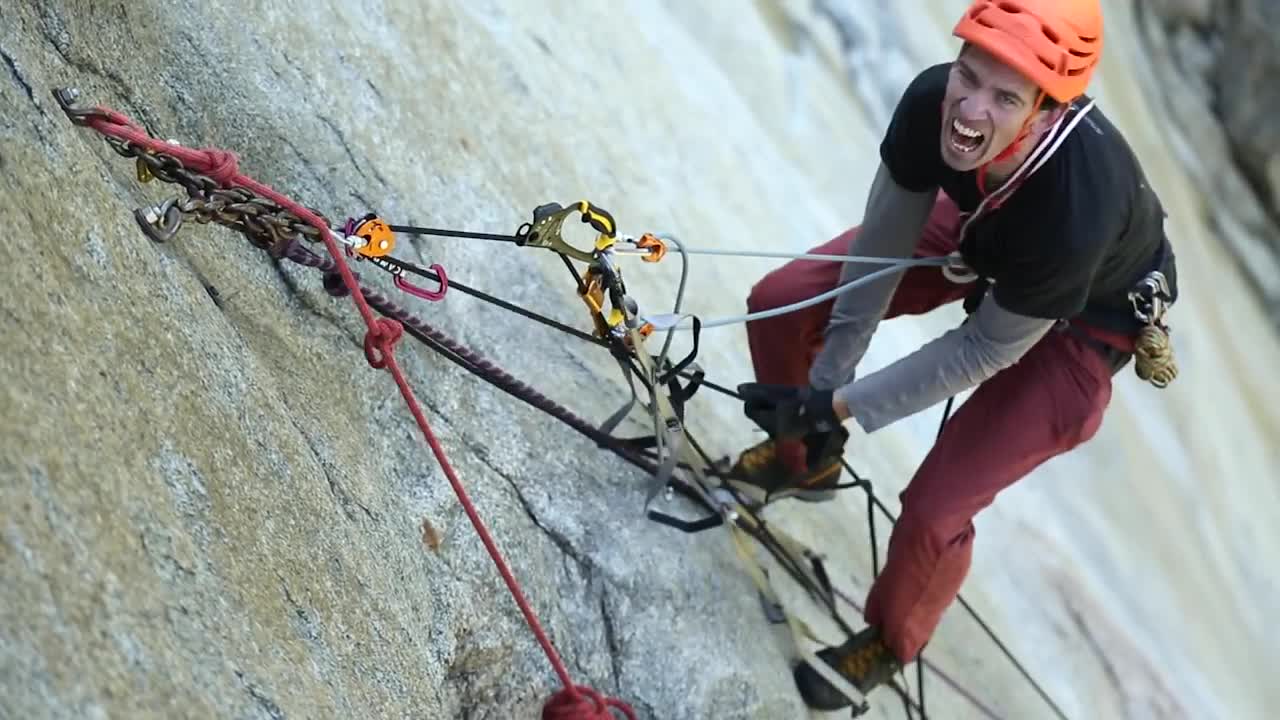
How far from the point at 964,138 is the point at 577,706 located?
1.18 meters

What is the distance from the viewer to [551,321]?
2479 millimetres

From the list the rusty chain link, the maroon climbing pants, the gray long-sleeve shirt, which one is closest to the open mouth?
the gray long-sleeve shirt

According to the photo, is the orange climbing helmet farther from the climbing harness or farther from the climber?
the climbing harness

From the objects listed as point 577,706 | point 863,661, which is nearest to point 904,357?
point 863,661

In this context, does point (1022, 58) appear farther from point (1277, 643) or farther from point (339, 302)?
point (1277, 643)

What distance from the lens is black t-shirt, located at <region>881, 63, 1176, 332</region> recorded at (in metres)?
2.25

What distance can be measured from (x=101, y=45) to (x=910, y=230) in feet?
5.30

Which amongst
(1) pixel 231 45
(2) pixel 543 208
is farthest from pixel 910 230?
(1) pixel 231 45

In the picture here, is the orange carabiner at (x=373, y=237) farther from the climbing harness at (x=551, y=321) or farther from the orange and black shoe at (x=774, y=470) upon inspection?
the orange and black shoe at (x=774, y=470)

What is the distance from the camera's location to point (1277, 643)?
6.85 meters

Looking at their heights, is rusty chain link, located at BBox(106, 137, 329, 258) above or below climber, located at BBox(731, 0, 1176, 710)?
below

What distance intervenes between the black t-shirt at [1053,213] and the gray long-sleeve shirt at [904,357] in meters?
0.07

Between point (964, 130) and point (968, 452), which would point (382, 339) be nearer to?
point (964, 130)

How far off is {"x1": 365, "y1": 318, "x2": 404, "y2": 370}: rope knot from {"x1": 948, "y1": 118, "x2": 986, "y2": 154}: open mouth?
3.32ft
